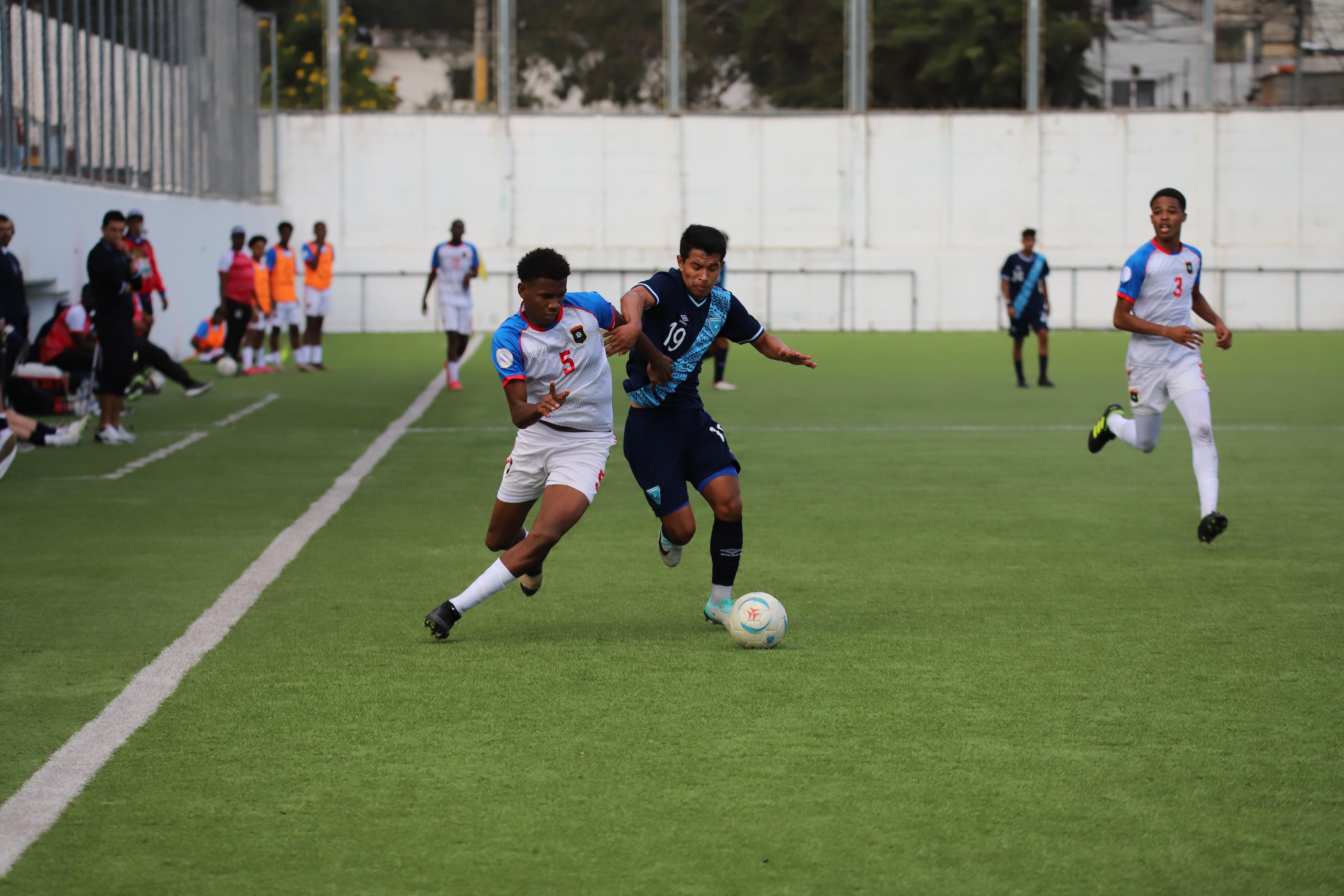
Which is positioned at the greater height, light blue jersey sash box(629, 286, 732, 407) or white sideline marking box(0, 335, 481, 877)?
light blue jersey sash box(629, 286, 732, 407)

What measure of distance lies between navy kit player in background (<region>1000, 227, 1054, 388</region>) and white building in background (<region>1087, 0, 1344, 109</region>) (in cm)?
1790

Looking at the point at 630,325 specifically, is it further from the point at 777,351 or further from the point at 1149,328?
the point at 1149,328

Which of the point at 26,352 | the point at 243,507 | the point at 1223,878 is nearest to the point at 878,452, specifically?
the point at 243,507

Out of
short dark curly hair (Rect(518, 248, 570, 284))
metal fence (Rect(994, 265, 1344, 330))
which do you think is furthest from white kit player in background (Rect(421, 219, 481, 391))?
metal fence (Rect(994, 265, 1344, 330))

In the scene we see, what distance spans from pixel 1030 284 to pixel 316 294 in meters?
10.5

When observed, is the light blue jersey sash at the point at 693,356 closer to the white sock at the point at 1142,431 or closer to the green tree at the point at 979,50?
the white sock at the point at 1142,431

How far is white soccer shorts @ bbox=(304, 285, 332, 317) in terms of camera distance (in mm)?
22922

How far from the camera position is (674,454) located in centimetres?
685

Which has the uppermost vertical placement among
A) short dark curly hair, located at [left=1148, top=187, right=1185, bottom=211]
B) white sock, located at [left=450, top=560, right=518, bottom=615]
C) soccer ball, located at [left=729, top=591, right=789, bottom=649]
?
short dark curly hair, located at [left=1148, top=187, right=1185, bottom=211]

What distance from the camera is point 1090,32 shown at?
1426 inches

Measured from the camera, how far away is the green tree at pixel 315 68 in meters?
35.6

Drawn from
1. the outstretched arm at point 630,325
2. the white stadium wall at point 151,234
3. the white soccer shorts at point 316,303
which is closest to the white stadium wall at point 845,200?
the white stadium wall at point 151,234

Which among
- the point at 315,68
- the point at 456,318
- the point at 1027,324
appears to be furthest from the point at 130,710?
the point at 315,68

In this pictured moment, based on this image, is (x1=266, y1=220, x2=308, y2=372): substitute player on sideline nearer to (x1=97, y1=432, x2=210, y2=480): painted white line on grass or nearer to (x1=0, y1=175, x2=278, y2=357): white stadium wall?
(x1=0, y1=175, x2=278, y2=357): white stadium wall
